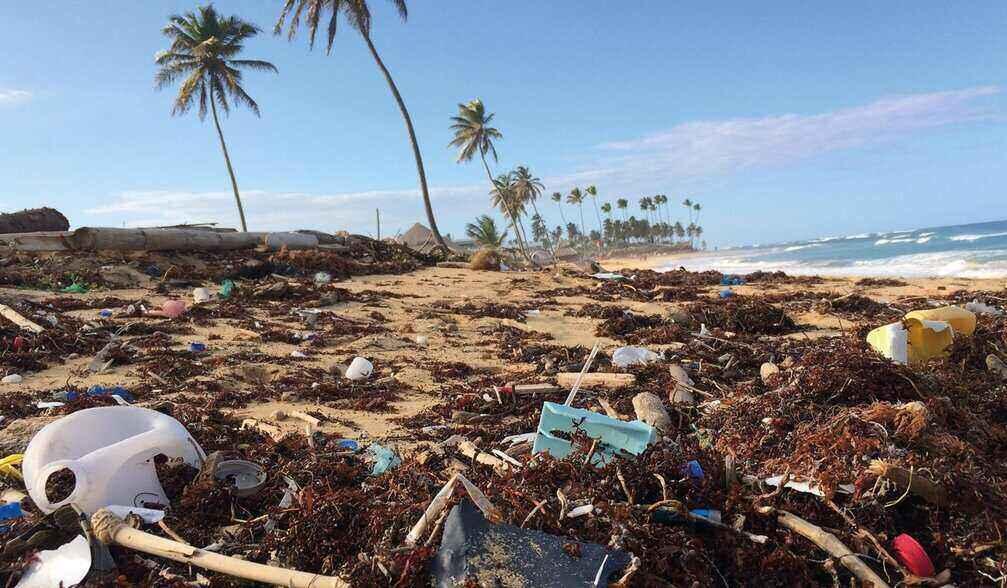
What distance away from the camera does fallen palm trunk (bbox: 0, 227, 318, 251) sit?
1139 cm

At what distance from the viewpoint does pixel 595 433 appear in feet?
9.02

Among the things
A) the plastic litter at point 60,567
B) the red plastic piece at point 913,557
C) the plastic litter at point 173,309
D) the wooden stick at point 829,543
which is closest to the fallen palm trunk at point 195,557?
the plastic litter at point 60,567

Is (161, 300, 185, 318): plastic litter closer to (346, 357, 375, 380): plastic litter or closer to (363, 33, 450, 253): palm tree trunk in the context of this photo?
(346, 357, 375, 380): plastic litter

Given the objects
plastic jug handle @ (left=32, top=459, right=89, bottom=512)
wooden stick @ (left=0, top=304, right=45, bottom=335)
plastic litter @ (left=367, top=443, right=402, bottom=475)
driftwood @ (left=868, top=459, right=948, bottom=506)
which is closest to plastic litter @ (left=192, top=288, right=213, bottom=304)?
wooden stick @ (left=0, top=304, right=45, bottom=335)

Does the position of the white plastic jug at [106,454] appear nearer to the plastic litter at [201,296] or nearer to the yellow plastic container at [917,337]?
the yellow plastic container at [917,337]

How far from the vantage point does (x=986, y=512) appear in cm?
195

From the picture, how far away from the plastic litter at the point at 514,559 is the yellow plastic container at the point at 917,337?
3.29 meters

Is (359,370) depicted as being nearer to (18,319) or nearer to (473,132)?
(18,319)

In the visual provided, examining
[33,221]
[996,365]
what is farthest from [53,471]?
[33,221]

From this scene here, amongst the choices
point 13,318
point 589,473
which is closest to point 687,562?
point 589,473

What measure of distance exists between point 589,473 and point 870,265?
3247 centimetres

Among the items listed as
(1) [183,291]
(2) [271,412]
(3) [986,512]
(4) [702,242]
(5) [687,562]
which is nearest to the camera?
(5) [687,562]

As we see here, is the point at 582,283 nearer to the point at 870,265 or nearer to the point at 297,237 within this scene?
the point at 297,237

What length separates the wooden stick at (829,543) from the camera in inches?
71.6
